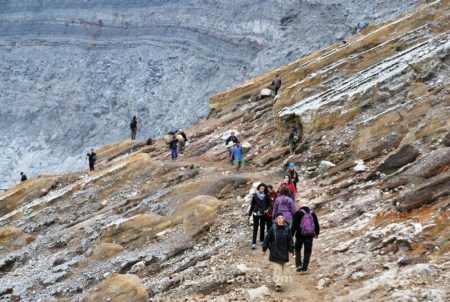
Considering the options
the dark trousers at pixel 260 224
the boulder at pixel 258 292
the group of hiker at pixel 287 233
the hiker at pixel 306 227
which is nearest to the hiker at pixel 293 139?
the dark trousers at pixel 260 224

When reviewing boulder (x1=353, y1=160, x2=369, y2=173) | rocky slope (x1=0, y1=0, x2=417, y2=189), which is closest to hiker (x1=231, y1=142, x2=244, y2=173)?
boulder (x1=353, y1=160, x2=369, y2=173)

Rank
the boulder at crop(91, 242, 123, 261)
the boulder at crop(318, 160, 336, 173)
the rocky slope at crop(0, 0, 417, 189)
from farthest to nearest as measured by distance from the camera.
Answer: the rocky slope at crop(0, 0, 417, 189) < the boulder at crop(91, 242, 123, 261) < the boulder at crop(318, 160, 336, 173)

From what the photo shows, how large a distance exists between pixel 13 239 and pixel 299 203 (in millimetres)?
14257

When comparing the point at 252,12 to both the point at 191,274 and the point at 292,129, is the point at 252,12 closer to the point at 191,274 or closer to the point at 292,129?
the point at 292,129

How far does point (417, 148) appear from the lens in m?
17.5

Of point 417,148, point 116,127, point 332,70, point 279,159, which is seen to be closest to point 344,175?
point 417,148

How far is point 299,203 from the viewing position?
18312 mm

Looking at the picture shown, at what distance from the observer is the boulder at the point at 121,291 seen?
15.0 m

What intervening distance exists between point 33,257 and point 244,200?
9.77 m

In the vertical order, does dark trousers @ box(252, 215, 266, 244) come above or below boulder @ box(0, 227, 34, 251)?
above

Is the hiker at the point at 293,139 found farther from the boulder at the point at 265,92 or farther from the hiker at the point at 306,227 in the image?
the boulder at the point at 265,92

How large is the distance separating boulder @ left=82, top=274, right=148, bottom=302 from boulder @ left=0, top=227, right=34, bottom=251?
11.2 m

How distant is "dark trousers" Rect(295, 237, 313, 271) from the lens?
13.0 metres

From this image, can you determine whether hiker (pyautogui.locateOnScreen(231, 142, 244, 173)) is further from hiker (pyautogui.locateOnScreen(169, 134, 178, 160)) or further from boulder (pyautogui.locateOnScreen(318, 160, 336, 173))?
hiker (pyautogui.locateOnScreen(169, 134, 178, 160))
